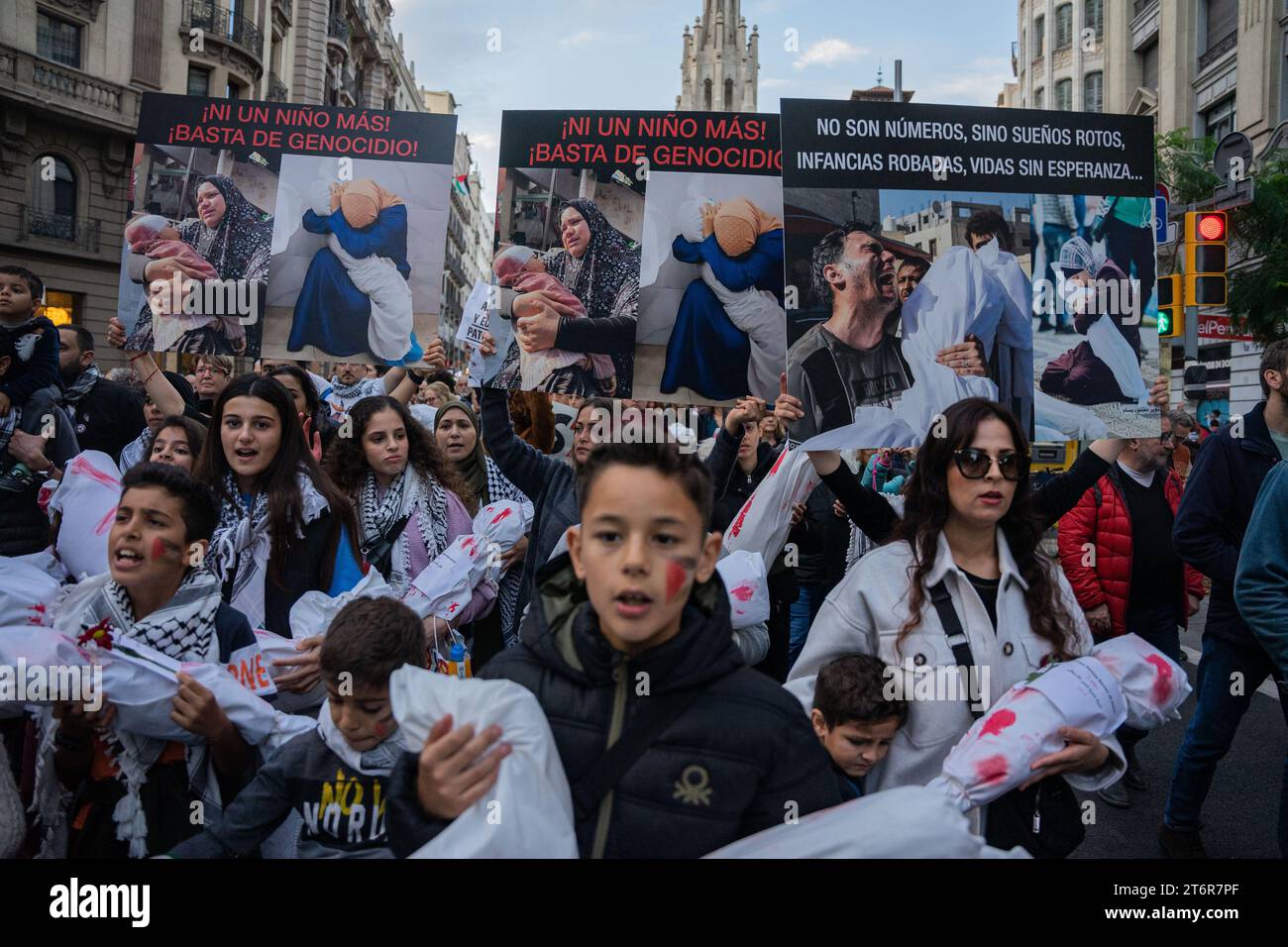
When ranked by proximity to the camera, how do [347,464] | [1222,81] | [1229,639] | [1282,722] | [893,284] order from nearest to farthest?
[893,284] → [1229,639] → [347,464] → [1282,722] → [1222,81]

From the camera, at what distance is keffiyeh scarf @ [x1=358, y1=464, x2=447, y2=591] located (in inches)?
182

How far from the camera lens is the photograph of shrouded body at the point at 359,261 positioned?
203 inches

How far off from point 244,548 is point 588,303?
2.10m

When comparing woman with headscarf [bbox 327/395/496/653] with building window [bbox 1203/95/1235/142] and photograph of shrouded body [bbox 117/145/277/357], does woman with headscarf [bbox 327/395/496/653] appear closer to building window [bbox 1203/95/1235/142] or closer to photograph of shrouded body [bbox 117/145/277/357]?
photograph of shrouded body [bbox 117/145/277/357]

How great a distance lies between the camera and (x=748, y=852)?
1.97m

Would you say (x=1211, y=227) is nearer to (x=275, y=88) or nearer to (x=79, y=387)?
(x=79, y=387)

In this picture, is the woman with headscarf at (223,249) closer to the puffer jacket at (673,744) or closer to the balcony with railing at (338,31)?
the puffer jacket at (673,744)

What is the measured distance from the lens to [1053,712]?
2.47 meters

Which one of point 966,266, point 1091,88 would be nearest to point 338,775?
point 966,266

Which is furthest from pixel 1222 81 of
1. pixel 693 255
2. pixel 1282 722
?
pixel 693 255

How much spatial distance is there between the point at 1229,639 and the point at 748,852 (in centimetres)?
322

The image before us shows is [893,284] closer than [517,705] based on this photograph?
No

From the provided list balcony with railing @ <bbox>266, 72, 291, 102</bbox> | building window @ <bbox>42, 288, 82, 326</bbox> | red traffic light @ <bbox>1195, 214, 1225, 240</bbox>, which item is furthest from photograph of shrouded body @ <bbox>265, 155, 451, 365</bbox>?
→ balcony with railing @ <bbox>266, 72, 291, 102</bbox>
